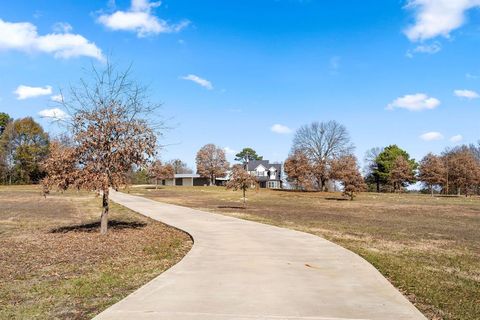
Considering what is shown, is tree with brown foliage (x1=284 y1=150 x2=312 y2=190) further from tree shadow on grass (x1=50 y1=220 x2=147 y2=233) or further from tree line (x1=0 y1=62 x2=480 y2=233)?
tree shadow on grass (x1=50 y1=220 x2=147 y2=233)

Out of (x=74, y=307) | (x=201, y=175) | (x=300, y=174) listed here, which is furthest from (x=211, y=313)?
(x=201, y=175)

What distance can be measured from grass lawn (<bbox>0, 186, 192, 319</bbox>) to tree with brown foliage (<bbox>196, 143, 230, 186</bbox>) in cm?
8368

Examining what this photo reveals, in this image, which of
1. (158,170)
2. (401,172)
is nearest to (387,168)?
(401,172)

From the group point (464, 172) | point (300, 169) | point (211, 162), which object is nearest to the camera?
point (464, 172)

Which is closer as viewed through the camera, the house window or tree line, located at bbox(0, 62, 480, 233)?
tree line, located at bbox(0, 62, 480, 233)

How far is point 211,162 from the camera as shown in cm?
10088

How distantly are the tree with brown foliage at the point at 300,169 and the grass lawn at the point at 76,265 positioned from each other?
60.7 meters

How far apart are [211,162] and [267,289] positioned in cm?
9429

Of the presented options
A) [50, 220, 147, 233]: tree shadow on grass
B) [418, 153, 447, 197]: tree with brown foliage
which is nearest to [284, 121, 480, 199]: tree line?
[418, 153, 447, 197]: tree with brown foliage

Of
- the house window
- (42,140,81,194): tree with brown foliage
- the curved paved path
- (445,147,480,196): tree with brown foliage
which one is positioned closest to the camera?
the curved paved path

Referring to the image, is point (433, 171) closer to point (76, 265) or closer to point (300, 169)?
point (300, 169)

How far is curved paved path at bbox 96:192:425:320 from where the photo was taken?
562cm

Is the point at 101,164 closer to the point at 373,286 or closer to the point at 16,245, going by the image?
the point at 16,245

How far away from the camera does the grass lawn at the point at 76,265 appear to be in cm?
636
